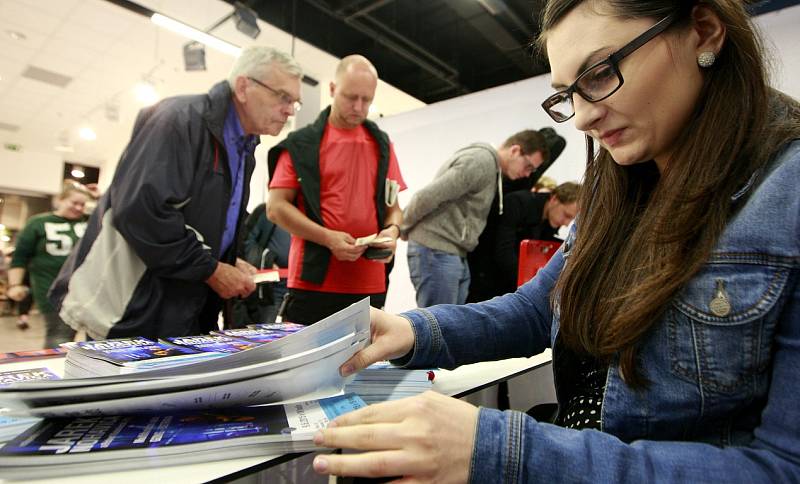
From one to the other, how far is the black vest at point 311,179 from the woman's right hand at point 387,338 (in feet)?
3.53

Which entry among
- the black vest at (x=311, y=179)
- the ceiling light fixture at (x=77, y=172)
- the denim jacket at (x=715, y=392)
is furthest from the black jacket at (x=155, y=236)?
the ceiling light fixture at (x=77, y=172)

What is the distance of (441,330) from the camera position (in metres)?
0.77

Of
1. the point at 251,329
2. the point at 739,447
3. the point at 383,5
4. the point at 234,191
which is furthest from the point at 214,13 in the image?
the point at 739,447

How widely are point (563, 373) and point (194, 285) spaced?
3.71ft

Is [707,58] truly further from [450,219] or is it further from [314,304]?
[450,219]

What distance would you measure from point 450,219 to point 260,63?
1127 mm

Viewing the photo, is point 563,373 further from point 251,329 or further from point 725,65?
point 251,329

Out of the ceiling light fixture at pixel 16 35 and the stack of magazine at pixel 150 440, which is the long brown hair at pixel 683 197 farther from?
the ceiling light fixture at pixel 16 35

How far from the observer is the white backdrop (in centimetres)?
341

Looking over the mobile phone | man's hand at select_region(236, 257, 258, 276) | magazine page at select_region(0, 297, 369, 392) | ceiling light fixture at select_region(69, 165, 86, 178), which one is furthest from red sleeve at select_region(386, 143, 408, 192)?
ceiling light fixture at select_region(69, 165, 86, 178)

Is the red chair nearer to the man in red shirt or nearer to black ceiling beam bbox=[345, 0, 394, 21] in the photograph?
Result: the man in red shirt

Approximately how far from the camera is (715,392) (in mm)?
481

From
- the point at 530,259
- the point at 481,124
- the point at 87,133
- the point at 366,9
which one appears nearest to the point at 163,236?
the point at 530,259

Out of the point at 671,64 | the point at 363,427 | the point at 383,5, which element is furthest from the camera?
the point at 383,5
